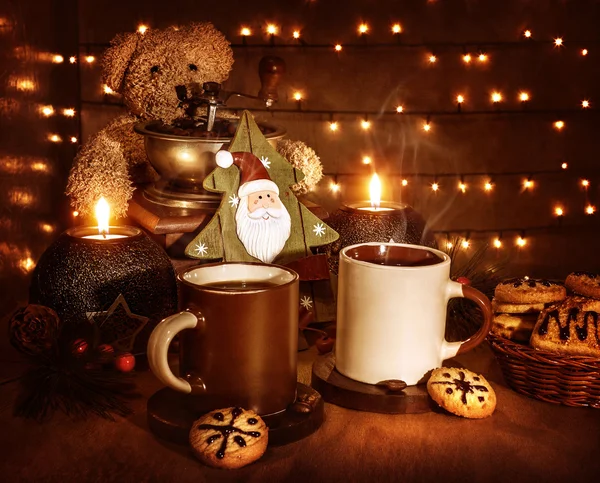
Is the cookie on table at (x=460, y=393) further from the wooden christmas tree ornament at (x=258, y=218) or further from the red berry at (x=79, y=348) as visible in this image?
the red berry at (x=79, y=348)

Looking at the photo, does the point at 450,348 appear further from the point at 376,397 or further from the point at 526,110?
the point at 526,110

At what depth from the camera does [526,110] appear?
5.18ft

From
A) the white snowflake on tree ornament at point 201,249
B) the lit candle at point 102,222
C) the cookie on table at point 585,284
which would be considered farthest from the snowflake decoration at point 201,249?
the cookie on table at point 585,284

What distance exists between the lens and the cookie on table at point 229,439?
0.74 metres

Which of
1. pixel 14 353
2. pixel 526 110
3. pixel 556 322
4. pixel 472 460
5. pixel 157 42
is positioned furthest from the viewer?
pixel 526 110

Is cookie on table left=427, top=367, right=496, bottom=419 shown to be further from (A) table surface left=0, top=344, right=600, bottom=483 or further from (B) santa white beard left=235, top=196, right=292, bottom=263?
(B) santa white beard left=235, top=196, right=292, bottom=263

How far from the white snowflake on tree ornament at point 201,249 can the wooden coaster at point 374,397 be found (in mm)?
229

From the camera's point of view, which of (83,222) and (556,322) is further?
(83,222)

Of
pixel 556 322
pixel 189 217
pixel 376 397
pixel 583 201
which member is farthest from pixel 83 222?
pixel 583 201

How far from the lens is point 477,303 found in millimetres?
883

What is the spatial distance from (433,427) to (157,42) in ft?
2.39

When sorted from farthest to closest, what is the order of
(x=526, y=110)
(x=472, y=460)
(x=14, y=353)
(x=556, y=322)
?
(x=526, y=110)
(x=14, y=353)
(x=556, y=322)
(x=472, y=460)

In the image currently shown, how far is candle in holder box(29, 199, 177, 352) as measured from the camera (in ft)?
3.19

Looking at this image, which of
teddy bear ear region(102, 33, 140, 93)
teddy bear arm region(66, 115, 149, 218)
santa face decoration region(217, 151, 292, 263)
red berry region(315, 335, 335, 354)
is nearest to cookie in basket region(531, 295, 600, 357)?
red berry region(315, 335, 335, 354)
